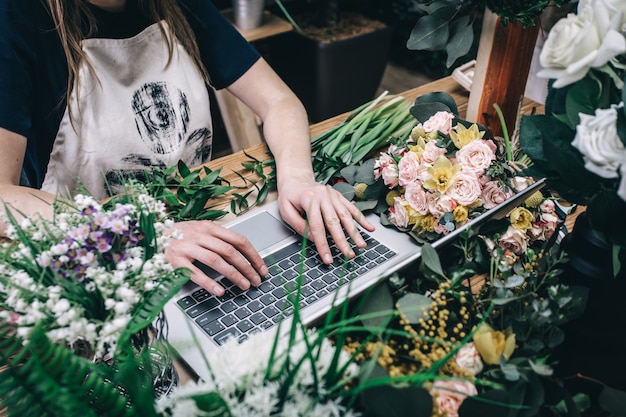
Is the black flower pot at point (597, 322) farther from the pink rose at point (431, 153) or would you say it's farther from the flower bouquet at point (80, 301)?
the flower bouquet at point (80, 301)

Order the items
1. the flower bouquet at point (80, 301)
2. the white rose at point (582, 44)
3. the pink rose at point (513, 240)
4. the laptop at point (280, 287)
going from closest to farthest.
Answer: the flower bouquet at point (80, 301) < the white rose at point (582, 44) < the laptop at point (280, 287) < the pink rose at point (513, 240)

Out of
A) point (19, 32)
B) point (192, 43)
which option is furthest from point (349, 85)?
point (19, 32)

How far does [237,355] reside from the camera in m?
0.49

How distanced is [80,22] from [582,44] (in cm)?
99

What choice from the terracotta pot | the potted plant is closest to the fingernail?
the terracotta pot

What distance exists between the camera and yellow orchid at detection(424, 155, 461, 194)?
0.87 metres

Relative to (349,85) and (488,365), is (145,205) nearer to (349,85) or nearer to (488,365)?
(488,365)

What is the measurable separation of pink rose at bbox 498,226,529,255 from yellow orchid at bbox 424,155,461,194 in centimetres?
12

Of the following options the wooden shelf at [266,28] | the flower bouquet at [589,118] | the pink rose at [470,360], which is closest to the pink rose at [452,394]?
the pink rose at [470,360]

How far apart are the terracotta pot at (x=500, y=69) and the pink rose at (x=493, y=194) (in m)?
0.32

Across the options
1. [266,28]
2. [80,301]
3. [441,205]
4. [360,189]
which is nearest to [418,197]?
[441,205]

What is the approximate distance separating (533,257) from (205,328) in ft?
1.52

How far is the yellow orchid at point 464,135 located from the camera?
3.03 ft

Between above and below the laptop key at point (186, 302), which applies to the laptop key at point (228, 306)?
below
